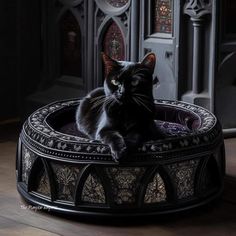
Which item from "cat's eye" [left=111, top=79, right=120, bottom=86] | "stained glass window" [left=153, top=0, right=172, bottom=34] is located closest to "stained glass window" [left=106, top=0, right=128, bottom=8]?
"stained glass window" [left=153, top=0, right=172, bottom=34]

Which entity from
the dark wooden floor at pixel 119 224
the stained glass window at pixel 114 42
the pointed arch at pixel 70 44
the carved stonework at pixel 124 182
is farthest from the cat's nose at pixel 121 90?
the pointed arch at pixel 70 44

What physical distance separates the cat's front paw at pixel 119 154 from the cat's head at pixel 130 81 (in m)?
0.15

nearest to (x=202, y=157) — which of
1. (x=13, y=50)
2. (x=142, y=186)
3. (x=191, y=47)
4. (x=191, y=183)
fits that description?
(x=191, y=183)

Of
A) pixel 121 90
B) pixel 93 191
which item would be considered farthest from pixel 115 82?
pixel 93 191

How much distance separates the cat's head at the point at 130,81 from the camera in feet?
6.59

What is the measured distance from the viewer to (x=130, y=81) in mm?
2008

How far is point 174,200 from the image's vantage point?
2025 mm

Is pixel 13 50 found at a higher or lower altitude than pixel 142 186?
higher

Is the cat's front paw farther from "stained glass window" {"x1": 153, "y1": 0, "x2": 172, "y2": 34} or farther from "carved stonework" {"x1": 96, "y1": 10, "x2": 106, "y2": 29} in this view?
"carved stonework" {"x1": 96, "y1": 10, "x2": 106, "y2": 29}

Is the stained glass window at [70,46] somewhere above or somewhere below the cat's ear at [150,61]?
below

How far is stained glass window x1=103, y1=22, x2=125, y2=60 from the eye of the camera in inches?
122

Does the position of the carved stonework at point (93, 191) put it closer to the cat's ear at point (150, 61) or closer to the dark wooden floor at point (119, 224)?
the dark wooden floor at point (119, 224)

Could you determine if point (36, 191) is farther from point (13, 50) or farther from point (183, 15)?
point (13, 50)

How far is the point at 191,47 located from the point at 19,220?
116 centimetres
